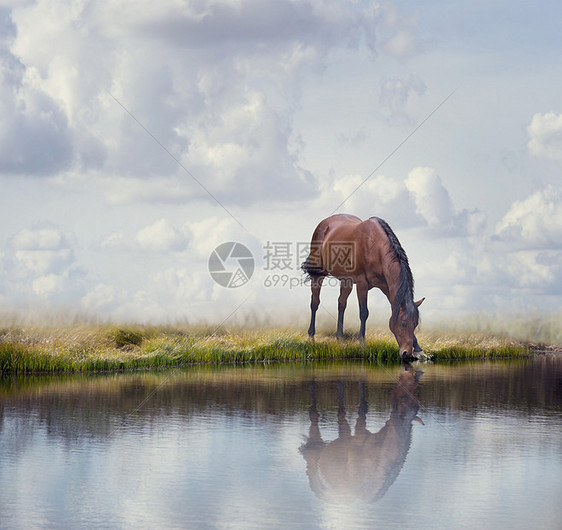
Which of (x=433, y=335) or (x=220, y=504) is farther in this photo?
(x=433, y=335)

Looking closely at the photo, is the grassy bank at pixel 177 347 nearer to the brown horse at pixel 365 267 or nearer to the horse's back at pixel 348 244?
the brown horse at pixel 365 267

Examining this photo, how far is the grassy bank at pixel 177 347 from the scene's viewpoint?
14594mm

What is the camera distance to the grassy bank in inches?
575

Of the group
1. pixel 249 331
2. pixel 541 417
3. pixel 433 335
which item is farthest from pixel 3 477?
pixel 433 335

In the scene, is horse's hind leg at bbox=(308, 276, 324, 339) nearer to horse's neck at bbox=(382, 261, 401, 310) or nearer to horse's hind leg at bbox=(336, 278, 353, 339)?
horse's hind leg at bbox=(336, 278, 353, 339)

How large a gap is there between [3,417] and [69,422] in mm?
1037

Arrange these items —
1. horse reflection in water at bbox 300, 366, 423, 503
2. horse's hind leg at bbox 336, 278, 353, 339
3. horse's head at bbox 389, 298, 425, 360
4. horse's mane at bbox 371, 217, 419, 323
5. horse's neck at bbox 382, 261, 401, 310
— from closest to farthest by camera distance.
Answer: horse reflection in water at bbox 300, 366, 423, 503 → horse's head at bbox 389, 298, 425, 360 → horse's mane at bbox 371, 217, 419, 323 → horse's neck at bbox 382, 261, 401, 310 → horse's hind leg at bbox 336, 278, 353, 339

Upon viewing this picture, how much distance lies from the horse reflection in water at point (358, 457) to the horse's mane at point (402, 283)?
4975mm

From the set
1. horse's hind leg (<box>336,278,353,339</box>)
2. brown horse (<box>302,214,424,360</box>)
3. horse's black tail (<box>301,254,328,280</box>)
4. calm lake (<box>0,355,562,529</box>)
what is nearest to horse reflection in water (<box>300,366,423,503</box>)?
calm lake (<box>0,355,562,529</box>)

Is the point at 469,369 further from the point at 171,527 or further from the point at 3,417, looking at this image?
the point at 171,527

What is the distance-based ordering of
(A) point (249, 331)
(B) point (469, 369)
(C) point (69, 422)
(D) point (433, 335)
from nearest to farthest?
1. (C) point (69, 422)
2. (B) point (469, 369)
3. (A) point (249, 331)
4. (D) point (433, 335)

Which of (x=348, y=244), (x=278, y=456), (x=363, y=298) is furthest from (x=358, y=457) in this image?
(x=348, y=244)

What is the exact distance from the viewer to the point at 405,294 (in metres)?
14.7

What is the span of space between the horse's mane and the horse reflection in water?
16.3 feet
